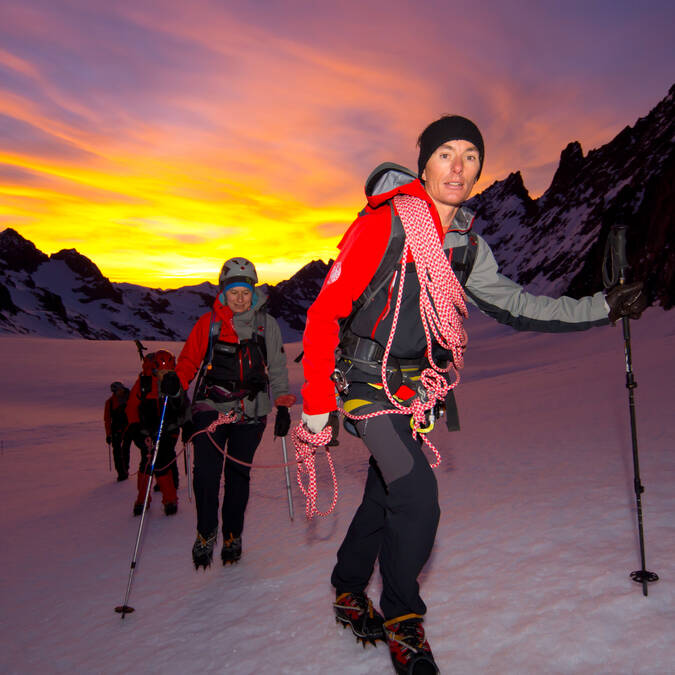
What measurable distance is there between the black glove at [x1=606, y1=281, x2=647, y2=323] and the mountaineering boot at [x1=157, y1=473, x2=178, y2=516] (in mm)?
5776

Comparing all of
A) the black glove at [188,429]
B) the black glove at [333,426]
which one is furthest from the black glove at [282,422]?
the black glove at [333,426]

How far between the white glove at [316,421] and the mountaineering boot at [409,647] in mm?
1053

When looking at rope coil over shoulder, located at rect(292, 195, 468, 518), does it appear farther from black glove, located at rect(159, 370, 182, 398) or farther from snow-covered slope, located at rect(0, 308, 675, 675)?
black glove, located at rect(159, 370, 182, 398)

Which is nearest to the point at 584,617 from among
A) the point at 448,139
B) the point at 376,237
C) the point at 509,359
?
the point at 376,237

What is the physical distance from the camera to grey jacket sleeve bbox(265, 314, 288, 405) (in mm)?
5105

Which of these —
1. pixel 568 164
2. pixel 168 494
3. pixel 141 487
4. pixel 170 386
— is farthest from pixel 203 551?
pixel 568 164

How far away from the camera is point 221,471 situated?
15.8 feet

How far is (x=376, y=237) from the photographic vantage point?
2.64 meters

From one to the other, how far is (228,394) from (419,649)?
2.73 meters

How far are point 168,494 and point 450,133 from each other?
230 inches

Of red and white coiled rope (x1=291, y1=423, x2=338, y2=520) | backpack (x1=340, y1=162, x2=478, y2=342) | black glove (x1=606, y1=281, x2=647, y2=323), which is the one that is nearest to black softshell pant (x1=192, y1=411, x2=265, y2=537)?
red and white coiled rope (x1=291, y1=423, x2=338, y2=520)

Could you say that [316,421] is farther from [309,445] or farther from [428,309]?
[428,309]

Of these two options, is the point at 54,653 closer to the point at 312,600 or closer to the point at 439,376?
the point at 312,600

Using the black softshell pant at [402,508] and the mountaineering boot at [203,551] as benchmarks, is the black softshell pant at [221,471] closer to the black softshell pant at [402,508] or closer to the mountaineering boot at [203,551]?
the mountaineering boot at [203,551]
